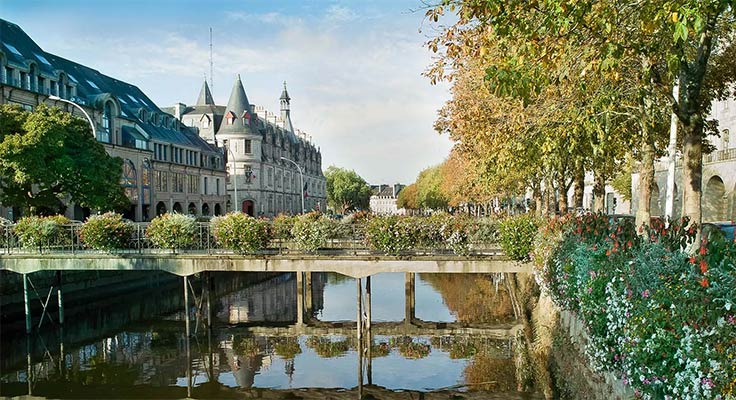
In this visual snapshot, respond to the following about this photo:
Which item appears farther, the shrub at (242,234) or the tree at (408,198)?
the tree at (408,198)

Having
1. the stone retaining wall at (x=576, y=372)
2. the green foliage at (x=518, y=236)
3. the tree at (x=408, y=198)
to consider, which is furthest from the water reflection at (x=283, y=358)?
the tree at (x=408, y=198)

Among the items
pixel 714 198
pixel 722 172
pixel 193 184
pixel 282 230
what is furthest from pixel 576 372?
pixel 193 184

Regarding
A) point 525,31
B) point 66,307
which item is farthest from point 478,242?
point 66,307

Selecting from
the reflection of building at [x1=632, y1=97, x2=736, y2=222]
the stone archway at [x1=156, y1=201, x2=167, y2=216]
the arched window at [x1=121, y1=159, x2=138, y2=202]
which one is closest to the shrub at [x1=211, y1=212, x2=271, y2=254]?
the reflection of building at [x1=632, y1=97, x2=736, y2=222]

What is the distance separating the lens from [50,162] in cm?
3106

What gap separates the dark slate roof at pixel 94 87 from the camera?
4162cm

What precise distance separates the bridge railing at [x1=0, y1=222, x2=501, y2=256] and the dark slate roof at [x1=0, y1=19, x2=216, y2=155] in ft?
68.9

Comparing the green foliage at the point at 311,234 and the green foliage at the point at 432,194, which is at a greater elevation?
the green foliage at the point at 432,194

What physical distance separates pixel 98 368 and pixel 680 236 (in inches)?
683

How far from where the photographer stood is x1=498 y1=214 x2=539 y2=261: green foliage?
1978cm

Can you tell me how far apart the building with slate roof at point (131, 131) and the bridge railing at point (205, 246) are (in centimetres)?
1749

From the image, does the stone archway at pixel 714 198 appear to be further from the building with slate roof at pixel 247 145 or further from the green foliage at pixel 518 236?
the building with slate roof at pixel 247 145

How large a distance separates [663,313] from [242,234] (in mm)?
16419

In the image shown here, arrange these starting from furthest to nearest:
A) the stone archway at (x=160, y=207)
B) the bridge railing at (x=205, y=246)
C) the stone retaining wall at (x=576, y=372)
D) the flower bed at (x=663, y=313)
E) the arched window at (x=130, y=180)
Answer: the stone archway at (x=160, y=207) → the arched window at (x=130, y=180) → the bridge railing at (x=205, y=246) → the stone retaining wall at (x=576, y=372) → the flower bed at (x=663, y=313)
